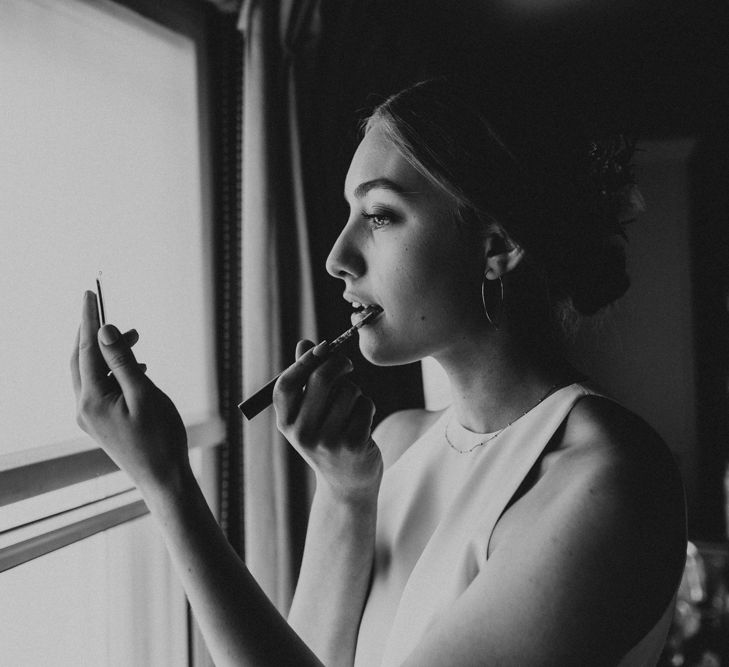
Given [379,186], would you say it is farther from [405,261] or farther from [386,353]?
[386,353]

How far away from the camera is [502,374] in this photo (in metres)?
0.90

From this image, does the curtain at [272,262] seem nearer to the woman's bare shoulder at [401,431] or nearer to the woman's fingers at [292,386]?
the woman's bare shoulder at [401,431]

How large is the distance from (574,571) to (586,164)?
56 cm

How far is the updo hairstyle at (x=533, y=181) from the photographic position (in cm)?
82

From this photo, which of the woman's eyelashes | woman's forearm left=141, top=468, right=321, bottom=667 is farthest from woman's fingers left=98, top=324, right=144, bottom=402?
the woman's eyelashes

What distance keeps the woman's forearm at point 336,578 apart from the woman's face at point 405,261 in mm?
260

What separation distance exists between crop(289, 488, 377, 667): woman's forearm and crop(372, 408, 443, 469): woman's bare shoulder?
0.61ft

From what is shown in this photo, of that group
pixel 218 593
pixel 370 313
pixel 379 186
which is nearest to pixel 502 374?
pixel 370 313

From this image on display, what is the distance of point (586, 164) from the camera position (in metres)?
0.91

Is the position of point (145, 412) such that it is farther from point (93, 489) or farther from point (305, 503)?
point (305, 503)

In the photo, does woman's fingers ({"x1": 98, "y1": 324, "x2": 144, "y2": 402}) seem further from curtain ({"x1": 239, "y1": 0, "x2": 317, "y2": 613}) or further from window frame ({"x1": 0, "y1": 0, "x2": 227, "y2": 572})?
curtain ({"x1": 239, "y1": 0, "x2": 317, "y2": 613})

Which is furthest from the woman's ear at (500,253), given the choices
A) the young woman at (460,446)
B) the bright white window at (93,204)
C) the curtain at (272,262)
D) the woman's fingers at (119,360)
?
the bright white window at (93,204)

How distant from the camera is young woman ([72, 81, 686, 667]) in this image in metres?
0.64

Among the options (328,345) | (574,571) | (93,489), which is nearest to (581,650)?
(574,571)
